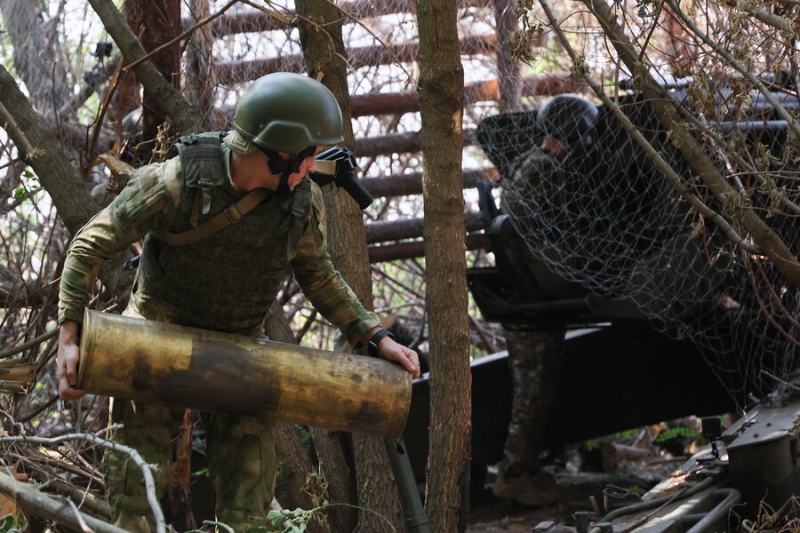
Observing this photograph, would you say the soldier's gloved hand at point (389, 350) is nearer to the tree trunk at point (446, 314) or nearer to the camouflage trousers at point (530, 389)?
the tree trunk at point (446, 314)

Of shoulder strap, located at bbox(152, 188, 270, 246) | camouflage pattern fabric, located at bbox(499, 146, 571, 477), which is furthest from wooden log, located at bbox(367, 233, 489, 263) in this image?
shoulder strap, located at bbox(152, 188, 270, 246)

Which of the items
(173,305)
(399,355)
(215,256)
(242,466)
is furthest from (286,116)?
(242,466)

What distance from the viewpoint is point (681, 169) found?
5816mm

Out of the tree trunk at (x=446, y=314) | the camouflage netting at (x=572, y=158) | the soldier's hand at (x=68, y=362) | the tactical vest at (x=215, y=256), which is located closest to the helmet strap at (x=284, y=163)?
the tactical vest at (x=215, y=256)

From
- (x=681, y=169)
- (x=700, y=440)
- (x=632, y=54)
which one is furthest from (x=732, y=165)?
(x=700, y=440)

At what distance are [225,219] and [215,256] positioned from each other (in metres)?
0.18

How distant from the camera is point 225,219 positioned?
3.06m

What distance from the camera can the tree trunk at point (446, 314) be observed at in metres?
4.03

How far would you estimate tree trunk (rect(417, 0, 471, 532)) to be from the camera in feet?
13.2

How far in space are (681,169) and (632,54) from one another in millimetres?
1884

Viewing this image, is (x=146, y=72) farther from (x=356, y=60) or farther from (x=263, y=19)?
(x=356, y=60)

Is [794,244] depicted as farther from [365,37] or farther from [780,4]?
[365,37]

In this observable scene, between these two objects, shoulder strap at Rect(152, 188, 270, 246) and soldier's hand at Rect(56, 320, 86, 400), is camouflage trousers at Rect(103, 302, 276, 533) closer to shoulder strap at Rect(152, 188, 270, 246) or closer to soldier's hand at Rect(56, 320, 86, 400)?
soldier's hand at Rect(56, 320, 86, 400)

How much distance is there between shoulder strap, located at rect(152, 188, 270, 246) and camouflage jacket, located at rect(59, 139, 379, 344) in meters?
0.02
